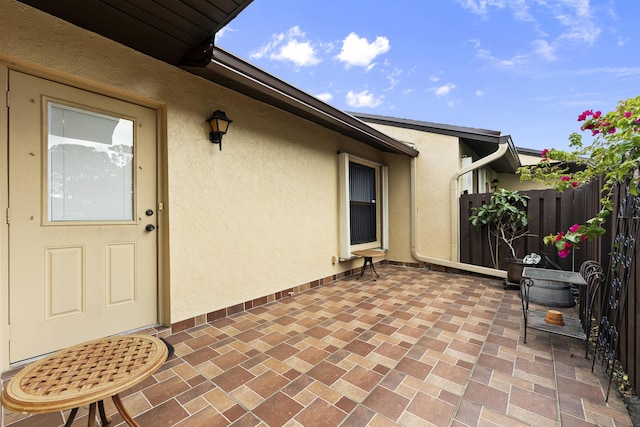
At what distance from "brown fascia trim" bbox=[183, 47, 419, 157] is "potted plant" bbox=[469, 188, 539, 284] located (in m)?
2.40

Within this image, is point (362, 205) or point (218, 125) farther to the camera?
point (362, 205)

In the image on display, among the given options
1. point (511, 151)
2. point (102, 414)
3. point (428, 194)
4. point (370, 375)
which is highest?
point (511, 151)

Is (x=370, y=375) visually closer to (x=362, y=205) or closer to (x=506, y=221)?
(x=362, y=205)

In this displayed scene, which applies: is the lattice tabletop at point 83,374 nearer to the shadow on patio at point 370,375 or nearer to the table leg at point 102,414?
the table leg at point 102,414

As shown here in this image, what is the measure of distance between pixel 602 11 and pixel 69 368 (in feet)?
27.0

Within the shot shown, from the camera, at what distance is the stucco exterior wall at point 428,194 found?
17.1 ft

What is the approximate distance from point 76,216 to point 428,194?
18.0ft

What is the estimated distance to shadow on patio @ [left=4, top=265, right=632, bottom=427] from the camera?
1.47m

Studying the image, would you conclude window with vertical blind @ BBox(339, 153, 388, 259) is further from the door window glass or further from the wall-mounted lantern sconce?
the door window glass

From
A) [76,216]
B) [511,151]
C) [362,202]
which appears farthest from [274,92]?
[511,151]

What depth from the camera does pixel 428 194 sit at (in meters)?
5.45

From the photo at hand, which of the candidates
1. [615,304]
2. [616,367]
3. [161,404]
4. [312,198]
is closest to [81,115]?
[161,404]

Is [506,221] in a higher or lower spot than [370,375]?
higher

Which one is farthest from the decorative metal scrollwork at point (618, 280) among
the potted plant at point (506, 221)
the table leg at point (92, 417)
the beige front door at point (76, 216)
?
the beige front door at point (76, 216)
